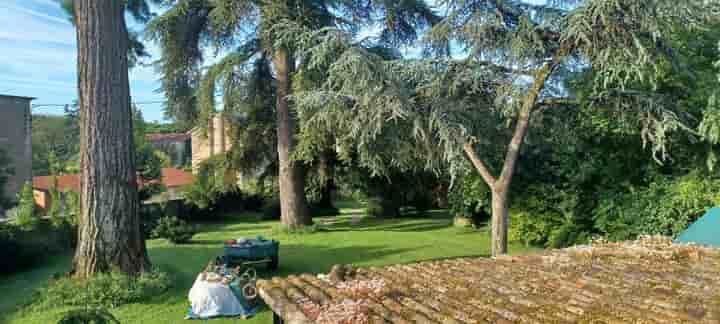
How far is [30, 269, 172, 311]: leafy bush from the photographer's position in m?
7.43

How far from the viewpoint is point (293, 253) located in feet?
38.8

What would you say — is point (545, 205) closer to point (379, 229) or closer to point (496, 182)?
point (496, 182)

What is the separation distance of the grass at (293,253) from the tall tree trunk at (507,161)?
7.10ft

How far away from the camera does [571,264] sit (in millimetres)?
5070

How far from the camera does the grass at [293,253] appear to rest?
7170 millimetres

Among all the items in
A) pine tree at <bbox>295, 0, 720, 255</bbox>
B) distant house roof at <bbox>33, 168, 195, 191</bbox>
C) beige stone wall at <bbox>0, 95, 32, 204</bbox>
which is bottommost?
distant house roof at <bbox>33, 168, 195, 191</bbox>

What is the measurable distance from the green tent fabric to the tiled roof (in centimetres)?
152

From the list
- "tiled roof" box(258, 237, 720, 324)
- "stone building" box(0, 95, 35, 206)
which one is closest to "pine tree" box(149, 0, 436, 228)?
"tiled roof" box(258, 237, 720, 324)

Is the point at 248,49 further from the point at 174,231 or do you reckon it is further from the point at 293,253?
the point at 293,253

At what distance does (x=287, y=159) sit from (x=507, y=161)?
7.96 meters

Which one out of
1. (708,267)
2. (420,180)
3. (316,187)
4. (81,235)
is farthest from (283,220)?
(708,267)

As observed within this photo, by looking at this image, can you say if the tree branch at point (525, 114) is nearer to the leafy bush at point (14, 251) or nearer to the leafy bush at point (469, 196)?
the leafy bush at point (469, 196)

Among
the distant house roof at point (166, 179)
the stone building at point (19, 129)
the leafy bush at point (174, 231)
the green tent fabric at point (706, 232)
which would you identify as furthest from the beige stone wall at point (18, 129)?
the green tent fabric at point (706, 232)

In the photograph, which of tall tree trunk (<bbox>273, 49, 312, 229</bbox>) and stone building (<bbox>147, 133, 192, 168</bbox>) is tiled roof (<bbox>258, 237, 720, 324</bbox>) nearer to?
tall tree trunk (<bbox>273, 49, 312, 229</bbox>)
